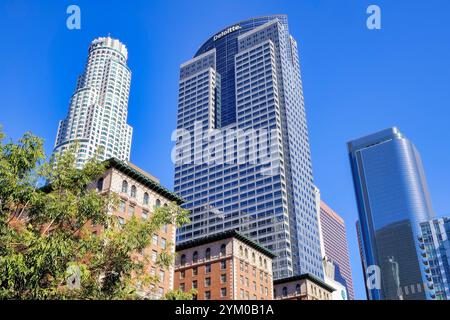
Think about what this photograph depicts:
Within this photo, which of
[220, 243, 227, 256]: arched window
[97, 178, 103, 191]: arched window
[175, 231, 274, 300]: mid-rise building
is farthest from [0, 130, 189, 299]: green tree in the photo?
[220, 243, 227, 256]: arched window

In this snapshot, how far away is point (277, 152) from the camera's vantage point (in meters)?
194

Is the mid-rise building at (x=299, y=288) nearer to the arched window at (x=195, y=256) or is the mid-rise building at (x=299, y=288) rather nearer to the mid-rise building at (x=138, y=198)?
the arched window at (x=195, y=256)

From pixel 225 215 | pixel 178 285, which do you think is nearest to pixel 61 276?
pixel 178 285

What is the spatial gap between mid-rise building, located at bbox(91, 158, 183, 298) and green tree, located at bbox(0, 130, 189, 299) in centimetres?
3140

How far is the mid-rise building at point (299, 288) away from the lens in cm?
9591

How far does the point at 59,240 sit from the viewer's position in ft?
77.7

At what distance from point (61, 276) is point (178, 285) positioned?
200 ft

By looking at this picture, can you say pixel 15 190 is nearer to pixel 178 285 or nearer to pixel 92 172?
pixel 92 172

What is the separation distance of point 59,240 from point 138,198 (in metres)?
42.4

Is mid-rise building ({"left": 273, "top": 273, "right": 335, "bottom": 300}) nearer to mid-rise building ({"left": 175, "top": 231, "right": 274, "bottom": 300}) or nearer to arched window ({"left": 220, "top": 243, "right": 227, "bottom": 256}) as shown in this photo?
mid-rise building ({"left": 175, "top": 231, "right": 274, "bottom": 300})

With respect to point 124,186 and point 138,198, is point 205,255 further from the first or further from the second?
point 124,186

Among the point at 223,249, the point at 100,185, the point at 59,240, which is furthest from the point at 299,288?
the point at 59,240

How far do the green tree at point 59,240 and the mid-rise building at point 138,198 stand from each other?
31.4 meters

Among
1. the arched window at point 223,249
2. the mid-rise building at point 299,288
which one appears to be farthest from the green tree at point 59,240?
the mid-rise building at point 299,288
